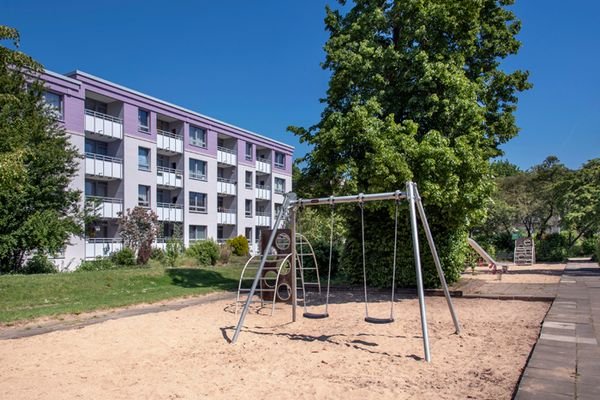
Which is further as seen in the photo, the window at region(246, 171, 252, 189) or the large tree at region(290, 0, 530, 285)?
the window at region(246, 171, 252, 189)

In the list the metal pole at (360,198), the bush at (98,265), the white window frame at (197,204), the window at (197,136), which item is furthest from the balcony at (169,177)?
the metal pole at (360,198)

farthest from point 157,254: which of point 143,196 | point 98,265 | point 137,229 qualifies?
point 98,265

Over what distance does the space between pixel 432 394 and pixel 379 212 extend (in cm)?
931

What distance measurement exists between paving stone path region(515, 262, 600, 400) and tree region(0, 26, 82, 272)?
17.8 metres

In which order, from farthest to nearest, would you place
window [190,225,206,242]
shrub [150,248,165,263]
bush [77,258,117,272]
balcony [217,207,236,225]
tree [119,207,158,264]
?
balcony [217,207,236,225]
window [190,225,206,242]
shrub [150,248,165,263]
tree [119,207,158,264]
bush [77,258,117,272]

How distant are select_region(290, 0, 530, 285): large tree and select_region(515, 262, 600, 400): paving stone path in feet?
12.6

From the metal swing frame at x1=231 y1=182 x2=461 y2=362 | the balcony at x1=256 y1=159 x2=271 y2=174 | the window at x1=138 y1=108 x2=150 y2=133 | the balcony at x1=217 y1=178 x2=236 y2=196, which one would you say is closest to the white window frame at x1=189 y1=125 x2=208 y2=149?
the balcony at x1=217 y1=178 x2=236 y2=196

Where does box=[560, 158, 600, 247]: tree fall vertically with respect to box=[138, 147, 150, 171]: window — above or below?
below

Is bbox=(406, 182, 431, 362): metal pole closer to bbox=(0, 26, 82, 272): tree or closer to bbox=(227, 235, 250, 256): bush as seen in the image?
bbox=(0, 26, 82, 272): tree

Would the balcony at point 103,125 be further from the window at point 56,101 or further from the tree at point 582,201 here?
the tree at point 582,201

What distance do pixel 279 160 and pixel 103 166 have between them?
24.8m

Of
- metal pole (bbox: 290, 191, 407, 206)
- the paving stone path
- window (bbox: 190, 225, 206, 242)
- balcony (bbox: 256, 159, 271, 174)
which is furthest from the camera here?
balcony (bbox: 256, 159, 271, 174)

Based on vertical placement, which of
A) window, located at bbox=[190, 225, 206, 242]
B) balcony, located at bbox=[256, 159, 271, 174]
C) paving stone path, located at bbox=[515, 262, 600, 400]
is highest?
balcony, located at bbox=[256, 159, 271, 174]

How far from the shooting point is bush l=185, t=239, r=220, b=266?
84.5 ft
